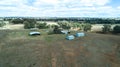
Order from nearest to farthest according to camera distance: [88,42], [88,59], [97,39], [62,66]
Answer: [62,66], [88,59], [88,42], [97,39]

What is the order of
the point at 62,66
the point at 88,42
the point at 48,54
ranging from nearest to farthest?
the point at 62,66 < the point at 48,54 < the point at 88,42

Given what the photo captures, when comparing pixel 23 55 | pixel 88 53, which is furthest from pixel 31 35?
pixel 88 53

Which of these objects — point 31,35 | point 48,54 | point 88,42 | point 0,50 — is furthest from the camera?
point 31,35

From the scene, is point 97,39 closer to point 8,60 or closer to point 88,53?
point 88,53

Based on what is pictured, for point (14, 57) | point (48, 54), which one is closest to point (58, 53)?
point (48, 54)

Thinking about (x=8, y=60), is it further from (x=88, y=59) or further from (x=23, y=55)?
(x=88, y=59)

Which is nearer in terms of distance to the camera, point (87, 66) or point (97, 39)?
point (87, 66)
